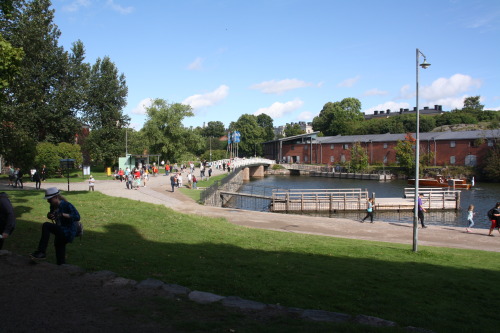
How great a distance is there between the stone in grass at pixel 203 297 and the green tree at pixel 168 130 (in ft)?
185

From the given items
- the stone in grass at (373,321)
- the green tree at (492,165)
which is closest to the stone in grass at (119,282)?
the stone in grass at (373,321)

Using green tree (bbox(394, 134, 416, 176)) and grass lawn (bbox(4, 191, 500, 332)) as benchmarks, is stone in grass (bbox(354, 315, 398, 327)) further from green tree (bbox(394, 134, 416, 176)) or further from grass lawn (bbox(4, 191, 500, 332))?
green tree (bbox(394, 134, 416, 176))

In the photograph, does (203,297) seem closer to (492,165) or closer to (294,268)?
(294,268)

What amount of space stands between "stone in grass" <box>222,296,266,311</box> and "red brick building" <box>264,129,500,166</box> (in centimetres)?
7666

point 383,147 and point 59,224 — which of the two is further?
point 383,147

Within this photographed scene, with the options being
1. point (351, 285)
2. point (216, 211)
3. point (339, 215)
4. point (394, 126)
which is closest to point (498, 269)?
point (351, 285)

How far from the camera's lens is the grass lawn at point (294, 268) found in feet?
23.4

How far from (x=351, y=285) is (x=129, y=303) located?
4710mm

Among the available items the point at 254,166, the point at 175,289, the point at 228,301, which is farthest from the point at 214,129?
the point at 228,301

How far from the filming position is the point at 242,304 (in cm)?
629

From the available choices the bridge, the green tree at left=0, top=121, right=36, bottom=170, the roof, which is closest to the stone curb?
the green tree at left=0, top=121, right=36, bottom=170

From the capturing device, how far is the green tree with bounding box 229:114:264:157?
415 feet

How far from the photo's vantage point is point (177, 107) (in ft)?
208

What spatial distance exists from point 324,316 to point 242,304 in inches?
51.0
